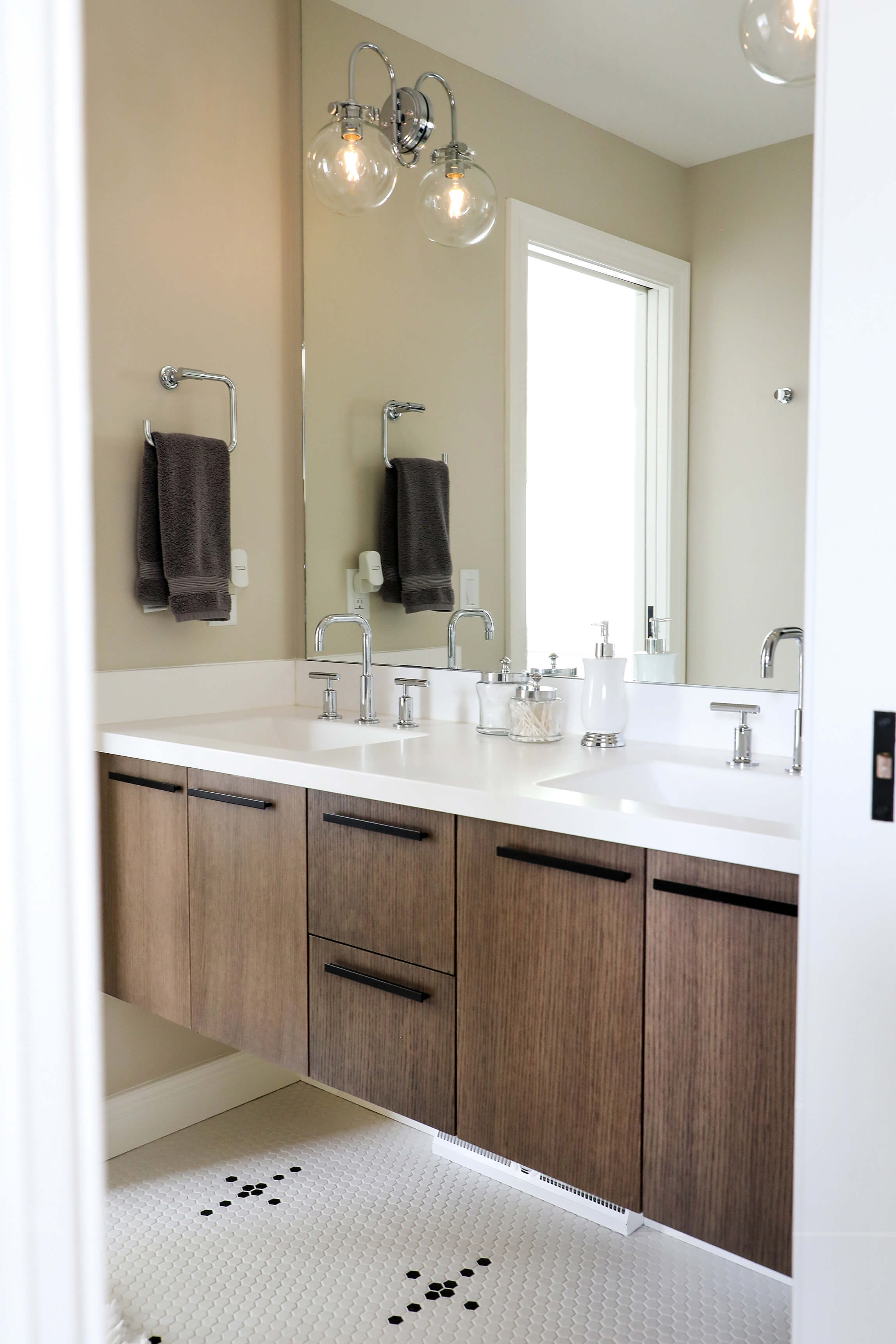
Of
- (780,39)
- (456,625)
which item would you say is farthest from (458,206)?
(456,625)

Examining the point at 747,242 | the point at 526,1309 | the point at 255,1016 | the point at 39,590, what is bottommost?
the point at 526,1309

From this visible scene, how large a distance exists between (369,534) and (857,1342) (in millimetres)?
1853

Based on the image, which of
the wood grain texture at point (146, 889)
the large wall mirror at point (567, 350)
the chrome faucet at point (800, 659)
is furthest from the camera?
the wood grain texture at point (146, 889)

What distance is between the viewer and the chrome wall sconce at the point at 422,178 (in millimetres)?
2217

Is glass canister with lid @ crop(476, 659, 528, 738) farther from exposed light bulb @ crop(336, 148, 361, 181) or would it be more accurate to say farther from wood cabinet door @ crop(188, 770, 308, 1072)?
exposed light bulb @ crop(336, 148, 361, 181)

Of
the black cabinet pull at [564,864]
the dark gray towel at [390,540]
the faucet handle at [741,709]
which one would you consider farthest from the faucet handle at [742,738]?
the dark gray towel at [390,540]

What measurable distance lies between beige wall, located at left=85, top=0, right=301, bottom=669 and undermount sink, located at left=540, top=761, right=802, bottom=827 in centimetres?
113

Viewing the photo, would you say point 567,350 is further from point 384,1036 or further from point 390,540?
point 384,1036

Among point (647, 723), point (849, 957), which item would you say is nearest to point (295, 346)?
point (647, 723)

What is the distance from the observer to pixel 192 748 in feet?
6.43

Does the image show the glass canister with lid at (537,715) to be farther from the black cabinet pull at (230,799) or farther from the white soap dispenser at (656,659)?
the black cabinet pull at (230,799)

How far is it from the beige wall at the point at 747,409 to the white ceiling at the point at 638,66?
0.06 metres

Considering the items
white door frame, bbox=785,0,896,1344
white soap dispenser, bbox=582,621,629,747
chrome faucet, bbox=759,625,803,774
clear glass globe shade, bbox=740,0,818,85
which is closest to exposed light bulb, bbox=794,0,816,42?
clear glass globe shade, bbox=740,0,818,85

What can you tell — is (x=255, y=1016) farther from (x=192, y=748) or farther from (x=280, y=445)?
(x=280, y=445)
